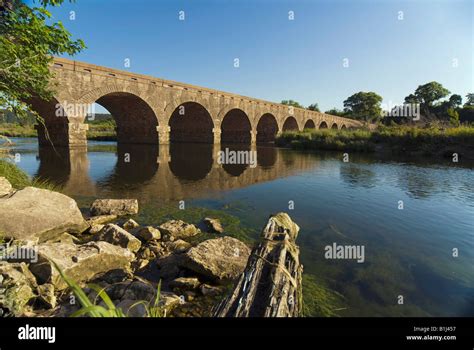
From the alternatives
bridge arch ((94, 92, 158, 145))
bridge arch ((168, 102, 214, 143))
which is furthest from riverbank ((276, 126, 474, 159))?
bridge arch ((94, 92, 158, 145))

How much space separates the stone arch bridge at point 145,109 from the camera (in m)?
18.2

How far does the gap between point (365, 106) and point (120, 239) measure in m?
106

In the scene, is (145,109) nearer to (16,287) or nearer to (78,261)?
(78,261)

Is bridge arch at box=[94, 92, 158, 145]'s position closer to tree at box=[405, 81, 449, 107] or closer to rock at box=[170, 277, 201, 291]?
rock at box=[170, 277, 201, 291]

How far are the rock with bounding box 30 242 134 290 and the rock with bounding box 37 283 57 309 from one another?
0.37ft

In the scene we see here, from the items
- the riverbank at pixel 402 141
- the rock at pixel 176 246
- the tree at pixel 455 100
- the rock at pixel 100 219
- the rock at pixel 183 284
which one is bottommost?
the rock at pixel 183 284

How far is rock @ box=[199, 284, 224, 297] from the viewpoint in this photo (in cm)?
340

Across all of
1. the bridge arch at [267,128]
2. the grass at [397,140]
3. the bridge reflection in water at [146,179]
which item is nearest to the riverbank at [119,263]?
the bridge reflection in water at [146,179]

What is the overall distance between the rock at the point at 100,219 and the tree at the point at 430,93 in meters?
86.0

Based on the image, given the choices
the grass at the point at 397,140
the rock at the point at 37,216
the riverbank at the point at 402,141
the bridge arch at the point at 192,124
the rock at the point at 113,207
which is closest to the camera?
the rock at the point at 37,216

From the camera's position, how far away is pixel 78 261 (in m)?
3.56

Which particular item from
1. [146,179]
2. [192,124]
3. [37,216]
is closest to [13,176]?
[37,216]

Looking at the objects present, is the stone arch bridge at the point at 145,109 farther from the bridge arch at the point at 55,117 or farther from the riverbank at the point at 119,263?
the riverbank at the point at 119,263
